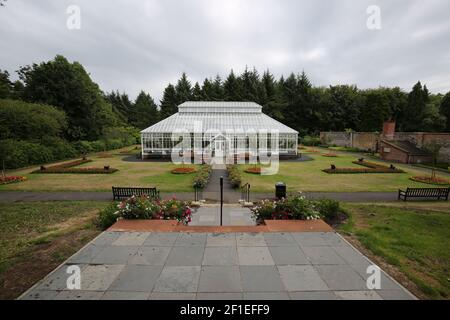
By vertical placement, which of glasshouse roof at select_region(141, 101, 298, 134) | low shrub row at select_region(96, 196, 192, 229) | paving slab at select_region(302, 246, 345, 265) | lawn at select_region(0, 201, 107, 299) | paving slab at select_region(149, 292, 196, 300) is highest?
glasshouse roof at select_region(141, 101, 298, 134)

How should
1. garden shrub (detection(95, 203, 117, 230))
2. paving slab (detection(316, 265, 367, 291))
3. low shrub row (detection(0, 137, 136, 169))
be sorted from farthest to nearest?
low shrub row (detection(0, 137, 136, 169))
garden shrub (detection(95, 203, 117, 230))
paving slab (detection(316, 265, 367, 291))

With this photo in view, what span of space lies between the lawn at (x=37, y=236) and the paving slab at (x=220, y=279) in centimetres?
343

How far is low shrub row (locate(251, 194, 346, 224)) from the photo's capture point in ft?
25.5

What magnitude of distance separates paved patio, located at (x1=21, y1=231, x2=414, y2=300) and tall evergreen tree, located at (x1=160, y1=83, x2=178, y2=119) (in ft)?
191

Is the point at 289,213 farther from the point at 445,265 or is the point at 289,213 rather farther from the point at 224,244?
the point at 445,265

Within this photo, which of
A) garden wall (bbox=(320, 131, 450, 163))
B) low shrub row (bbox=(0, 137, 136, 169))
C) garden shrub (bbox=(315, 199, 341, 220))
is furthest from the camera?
garden wall (bbox=(320, 131, 450, 163))

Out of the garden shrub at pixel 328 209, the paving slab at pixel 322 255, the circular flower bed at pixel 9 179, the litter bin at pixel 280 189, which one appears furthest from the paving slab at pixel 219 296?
the circular flower bed at pixel 9 179

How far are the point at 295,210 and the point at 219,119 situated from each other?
2767 centimetres

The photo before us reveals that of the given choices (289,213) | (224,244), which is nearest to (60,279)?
(224,244)

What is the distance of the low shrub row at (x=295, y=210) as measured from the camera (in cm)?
776

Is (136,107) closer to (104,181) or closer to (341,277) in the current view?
(104,181)

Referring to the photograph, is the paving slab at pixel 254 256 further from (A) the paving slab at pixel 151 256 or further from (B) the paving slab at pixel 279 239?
(A) the paving slab at pixel 151 256

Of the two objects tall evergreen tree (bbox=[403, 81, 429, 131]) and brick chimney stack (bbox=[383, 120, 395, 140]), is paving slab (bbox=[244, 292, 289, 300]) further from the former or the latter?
tall evergreen tree (bbox=[403, 81, 429, 131])

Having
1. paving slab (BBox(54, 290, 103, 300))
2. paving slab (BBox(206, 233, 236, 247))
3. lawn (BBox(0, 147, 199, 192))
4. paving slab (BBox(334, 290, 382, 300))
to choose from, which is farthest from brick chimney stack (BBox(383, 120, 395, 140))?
paving slab (BBox(54, 290, 103, 300))
